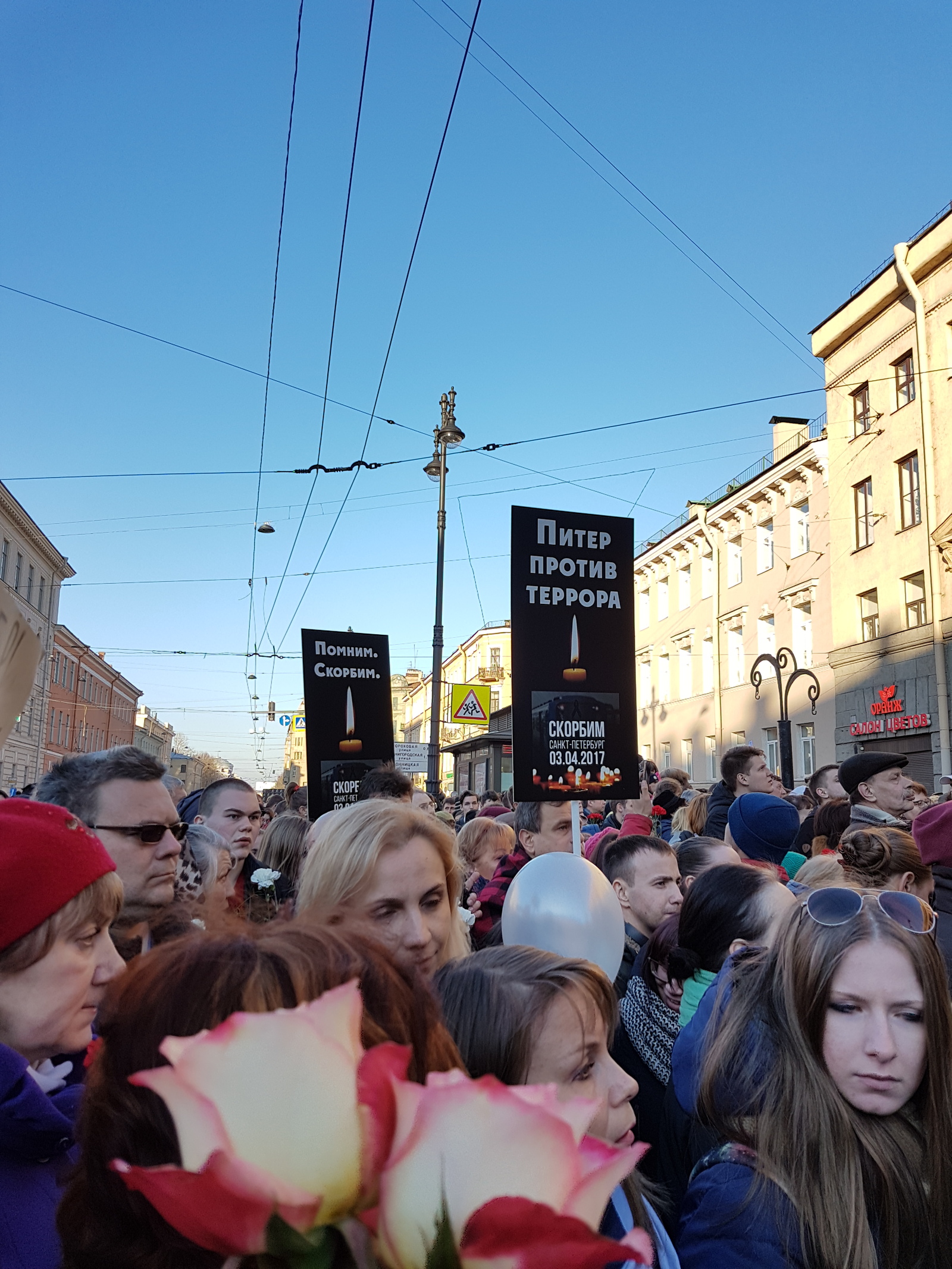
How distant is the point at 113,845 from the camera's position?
314cm

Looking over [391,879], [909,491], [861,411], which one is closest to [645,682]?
[861,411]

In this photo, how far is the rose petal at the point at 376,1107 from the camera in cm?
63

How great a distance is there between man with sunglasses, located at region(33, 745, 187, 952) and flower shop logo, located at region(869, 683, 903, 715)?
2244 cm

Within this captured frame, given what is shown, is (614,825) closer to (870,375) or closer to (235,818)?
(235,818)

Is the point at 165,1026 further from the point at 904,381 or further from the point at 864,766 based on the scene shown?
the point at 904,381

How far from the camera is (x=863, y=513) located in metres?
25.3

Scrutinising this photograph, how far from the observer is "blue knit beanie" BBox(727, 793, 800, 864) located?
19.1 feet

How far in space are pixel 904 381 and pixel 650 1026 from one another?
23.8 m

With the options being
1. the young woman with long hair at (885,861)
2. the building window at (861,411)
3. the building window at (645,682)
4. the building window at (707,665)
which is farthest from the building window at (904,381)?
the young woman with long hair at (885,861)

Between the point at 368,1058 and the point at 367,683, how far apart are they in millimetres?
6380

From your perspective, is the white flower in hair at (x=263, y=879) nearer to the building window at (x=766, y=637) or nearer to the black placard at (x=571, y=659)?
the black placard at (x=571, y=659)

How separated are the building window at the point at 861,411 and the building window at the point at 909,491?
172 cm

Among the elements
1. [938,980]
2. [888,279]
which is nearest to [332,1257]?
[938,980]

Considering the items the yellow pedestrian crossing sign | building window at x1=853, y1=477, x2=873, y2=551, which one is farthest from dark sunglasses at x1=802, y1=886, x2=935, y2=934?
building window at x1=853, y1=477, x2=873, y2=551
